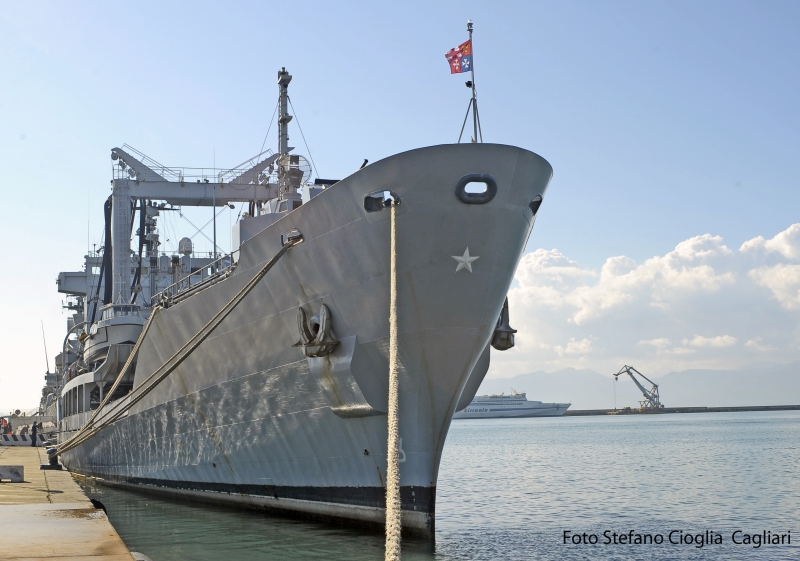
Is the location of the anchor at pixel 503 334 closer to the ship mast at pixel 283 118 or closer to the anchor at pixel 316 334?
the anchor at pixel 316 334

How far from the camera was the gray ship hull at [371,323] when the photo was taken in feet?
33.6

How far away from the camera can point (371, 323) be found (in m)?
10.5

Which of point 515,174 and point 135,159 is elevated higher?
point 135,159

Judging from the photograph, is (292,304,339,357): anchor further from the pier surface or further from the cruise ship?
the cruise ship

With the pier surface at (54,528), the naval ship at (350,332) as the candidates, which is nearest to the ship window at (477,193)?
the naval ship at (350,332)

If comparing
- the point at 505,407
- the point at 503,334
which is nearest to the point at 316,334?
the point at 503,334

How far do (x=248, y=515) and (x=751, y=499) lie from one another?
1155 cm

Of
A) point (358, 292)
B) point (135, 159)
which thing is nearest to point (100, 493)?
point (135, 159)

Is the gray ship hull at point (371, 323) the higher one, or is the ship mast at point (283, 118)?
the ship mast at point (283, 118)

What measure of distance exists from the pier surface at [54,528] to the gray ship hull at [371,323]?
9.93 ft

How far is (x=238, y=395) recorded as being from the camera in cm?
1274

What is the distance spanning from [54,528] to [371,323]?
4488mm

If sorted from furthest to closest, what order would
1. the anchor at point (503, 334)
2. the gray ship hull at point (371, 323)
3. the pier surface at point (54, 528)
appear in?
the anchor at point (503, 334), the gray ship hull at point (371, 323), the pier surface at point (54, 528)

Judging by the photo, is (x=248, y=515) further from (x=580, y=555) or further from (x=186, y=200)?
(x=186, y=200)
